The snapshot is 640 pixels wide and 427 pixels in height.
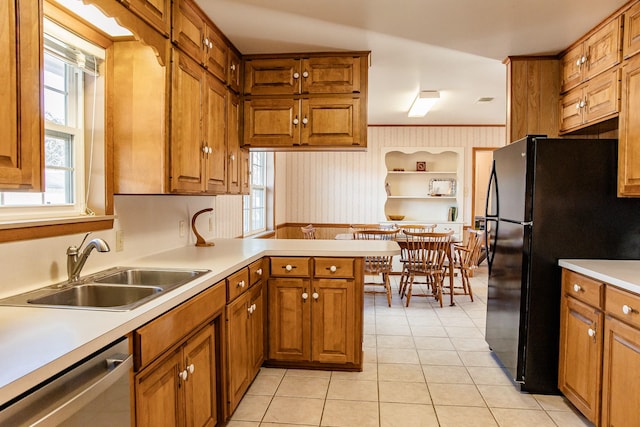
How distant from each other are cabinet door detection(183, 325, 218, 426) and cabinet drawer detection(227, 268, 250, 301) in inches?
9.4

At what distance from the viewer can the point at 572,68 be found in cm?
293

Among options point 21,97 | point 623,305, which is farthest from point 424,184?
point 21,97

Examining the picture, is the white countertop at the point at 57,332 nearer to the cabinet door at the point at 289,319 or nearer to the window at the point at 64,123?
the window at the point at 64,123

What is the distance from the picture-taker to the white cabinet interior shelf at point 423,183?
634 centimetres

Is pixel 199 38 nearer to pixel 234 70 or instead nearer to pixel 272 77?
pixel 234 70

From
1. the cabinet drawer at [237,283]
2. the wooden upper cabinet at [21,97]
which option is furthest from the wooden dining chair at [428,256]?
the wooden upper cabinet at [21,97]

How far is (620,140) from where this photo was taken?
7.64ft

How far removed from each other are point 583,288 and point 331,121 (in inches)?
76.5

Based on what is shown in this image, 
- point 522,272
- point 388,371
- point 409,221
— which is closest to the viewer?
point 522,272

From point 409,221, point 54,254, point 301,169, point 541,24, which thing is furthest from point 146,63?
point 409,221

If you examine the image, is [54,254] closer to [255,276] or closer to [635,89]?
[255,276]

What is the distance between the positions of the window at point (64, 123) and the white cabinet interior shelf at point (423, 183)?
4.92 m

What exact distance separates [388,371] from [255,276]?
3.90 feet

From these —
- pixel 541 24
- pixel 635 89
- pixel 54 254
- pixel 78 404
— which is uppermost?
pixel 541 24
